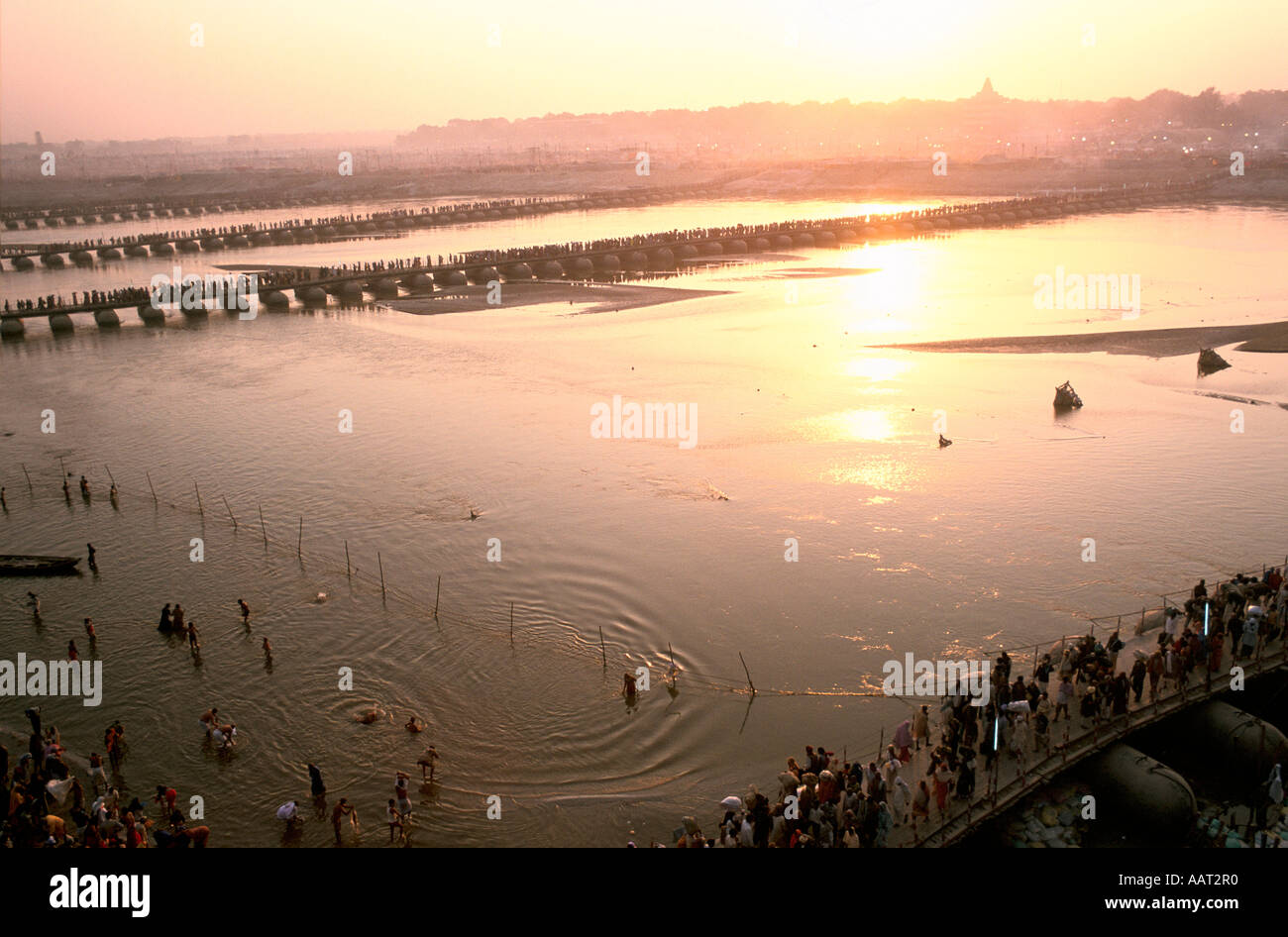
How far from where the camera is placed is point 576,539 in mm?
30797

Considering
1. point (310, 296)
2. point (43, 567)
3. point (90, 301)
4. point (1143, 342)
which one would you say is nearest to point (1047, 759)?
point (43, 567)

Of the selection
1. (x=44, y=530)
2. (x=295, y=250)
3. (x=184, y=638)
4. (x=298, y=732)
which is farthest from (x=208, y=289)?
(x=298, y=732)

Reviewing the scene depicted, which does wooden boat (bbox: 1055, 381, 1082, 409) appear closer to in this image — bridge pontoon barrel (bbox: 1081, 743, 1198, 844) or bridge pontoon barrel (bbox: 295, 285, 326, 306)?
bridge pontoon barrel (bbox: 1081, 743, 1198, 844)

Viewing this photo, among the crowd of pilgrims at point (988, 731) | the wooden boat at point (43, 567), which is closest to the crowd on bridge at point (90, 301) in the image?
the wooden boat at point (43, 567)

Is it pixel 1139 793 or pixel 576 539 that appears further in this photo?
pixel 576 539

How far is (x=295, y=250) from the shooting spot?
378ft

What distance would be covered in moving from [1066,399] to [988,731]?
99.1ft

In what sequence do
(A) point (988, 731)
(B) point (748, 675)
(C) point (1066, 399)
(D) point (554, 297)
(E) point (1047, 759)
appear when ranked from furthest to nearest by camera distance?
(D) point (554, 297), (C) point (1066, 399), (B) point (748, 675), (A) point (988, 731), (E) point (1047, 759)

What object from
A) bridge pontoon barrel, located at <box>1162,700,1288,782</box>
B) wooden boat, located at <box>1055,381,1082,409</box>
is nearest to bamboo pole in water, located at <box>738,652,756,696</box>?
bridge pontoon barrel, located at <box>1162,700,1288,782</box>

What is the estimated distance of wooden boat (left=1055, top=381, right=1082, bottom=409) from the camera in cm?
4325

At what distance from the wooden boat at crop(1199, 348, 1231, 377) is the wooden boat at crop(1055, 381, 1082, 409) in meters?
10.1

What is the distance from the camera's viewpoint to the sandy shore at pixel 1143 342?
54.2 m

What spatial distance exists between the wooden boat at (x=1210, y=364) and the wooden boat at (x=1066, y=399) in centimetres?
1006

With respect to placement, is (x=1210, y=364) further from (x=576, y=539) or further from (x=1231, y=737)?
(x=1231, y=737)
